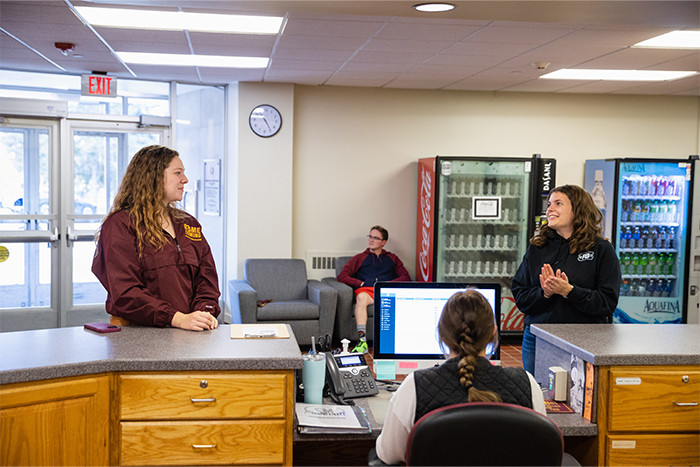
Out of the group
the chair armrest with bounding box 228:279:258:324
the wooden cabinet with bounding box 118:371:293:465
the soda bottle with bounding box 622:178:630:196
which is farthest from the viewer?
the soda bottle with bounding box 622:178:630:196

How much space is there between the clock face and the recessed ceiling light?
345 centimetres

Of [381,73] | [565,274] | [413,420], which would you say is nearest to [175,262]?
[413,420]

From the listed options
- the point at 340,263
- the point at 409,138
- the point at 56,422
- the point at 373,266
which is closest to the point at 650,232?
the point at 409,138

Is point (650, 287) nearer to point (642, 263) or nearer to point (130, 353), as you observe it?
point (642, 263)

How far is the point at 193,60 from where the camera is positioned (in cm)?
534

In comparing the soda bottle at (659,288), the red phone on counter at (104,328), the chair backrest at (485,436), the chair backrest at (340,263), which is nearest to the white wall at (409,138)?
the chair backrest at (340,263)

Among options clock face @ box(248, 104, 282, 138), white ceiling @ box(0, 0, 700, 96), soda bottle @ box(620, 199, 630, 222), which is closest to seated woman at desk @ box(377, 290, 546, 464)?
white ceiling @ box(0, 0, 700, 96)

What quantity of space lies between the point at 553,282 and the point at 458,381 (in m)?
1.30

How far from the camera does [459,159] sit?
6.23 meters

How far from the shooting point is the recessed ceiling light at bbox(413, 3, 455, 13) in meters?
3.02

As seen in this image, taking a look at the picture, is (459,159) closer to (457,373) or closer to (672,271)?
(672,271)

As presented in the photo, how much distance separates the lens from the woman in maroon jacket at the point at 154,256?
7.96 feet

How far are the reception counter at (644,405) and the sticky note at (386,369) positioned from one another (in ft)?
2.34

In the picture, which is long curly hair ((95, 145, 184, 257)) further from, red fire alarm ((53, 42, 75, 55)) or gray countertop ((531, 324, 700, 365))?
red fire alarm ((53, 42, 75, 55))
